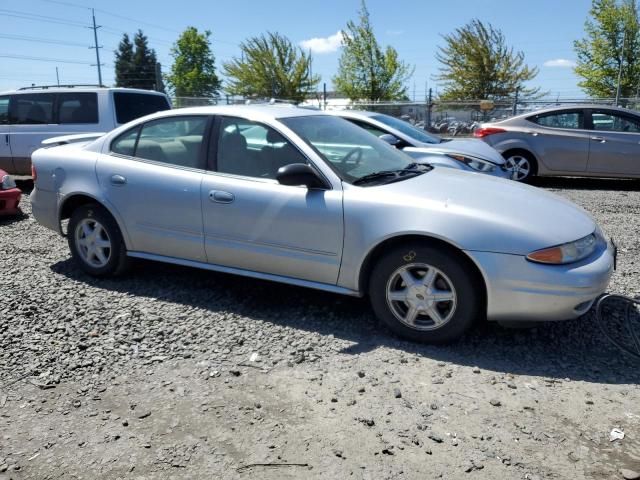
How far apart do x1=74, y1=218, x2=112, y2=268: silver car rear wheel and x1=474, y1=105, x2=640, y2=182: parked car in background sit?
7280 mm

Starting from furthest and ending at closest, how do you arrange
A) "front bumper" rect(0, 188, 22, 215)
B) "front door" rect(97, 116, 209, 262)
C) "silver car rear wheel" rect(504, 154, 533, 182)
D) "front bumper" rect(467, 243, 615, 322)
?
"silver car rear wheel" rect(504, 154, 533, 182)
"front bumper" rect(0, 188, 22, 215)
"front door" rect(97, 116, 209, 262)
"front bumper" rect(467, 243, 615, 322)

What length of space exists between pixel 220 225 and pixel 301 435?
6.33 feet

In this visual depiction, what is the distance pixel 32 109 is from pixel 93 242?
5.97 meters

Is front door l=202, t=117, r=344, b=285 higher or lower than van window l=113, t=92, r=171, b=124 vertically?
lower

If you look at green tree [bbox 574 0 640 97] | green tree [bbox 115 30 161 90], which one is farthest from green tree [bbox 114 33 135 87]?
green tree [bbox 574 0 640 97]

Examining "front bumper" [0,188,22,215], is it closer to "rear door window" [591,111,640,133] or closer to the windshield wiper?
the windshield wiper

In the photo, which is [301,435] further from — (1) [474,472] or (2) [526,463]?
(2) [526,463]

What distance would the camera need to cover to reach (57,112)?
9508mm

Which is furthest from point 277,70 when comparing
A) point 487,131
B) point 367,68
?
point 487,131

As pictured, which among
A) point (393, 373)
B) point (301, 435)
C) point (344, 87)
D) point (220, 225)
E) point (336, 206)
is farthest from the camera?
point (344, 87)

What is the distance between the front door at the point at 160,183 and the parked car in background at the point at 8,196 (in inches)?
142

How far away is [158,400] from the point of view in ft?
10.3

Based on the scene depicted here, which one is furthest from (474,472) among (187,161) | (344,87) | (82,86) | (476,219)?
(344,87)

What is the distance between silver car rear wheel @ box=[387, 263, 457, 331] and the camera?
3.57 meters
